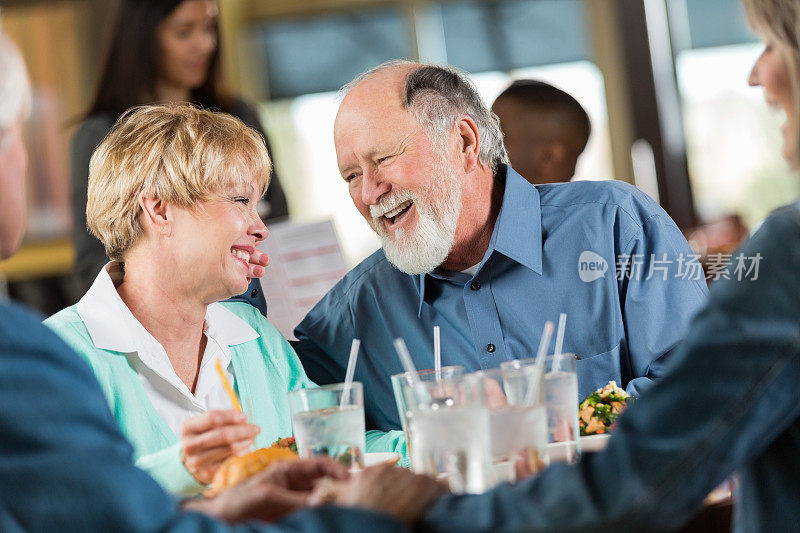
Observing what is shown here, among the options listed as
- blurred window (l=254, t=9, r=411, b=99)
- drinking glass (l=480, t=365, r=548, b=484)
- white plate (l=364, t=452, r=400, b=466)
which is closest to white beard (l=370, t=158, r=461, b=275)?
white plate (l=364, t=452, r=400, b=466)

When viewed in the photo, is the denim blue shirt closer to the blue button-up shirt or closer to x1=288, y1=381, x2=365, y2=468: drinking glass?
x1=288, y1=381, x2=365, y2=468: drinking glass

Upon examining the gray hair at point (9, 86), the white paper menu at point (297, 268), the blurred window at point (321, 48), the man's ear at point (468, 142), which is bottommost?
the white paper menu at point (297, 268)

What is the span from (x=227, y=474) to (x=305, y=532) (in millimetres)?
329

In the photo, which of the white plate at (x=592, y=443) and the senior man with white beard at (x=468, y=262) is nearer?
the white plate at (x=592, y=443)

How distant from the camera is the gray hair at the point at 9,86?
0.95 metres

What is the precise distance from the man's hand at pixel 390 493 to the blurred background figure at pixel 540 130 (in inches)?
72.8

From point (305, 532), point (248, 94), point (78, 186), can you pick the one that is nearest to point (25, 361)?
point (305, 532)

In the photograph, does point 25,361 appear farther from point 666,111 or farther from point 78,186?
point 666,111

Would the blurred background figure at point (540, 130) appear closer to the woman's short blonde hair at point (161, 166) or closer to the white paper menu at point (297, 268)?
the white paper menu at point (297, 268)

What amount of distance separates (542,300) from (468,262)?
0.24 metres

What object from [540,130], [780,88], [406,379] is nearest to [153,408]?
[406,379]

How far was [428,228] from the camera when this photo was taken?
2.02 m

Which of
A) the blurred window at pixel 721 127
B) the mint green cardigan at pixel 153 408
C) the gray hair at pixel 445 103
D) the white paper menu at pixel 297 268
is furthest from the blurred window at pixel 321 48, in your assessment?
the mint green cardigan at pixel 153 408

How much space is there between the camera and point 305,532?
2.87ft
